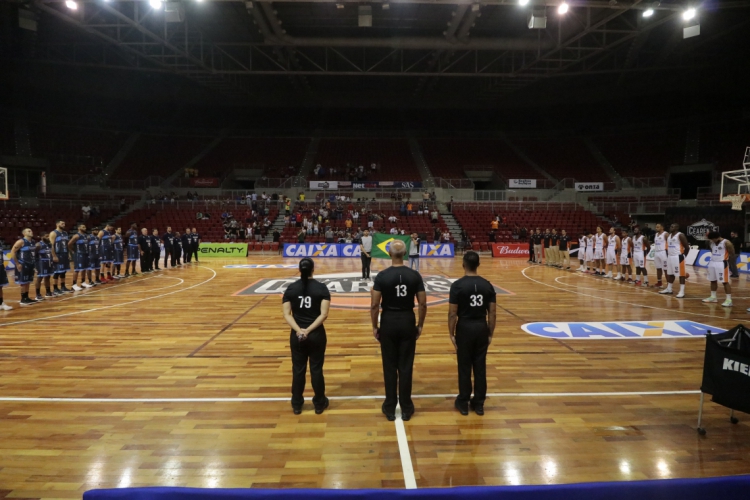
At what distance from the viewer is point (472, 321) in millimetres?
4102

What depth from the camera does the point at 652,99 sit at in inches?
1356

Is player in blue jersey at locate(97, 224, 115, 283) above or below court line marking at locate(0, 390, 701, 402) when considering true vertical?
above

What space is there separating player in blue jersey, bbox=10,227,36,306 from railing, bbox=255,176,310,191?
2208 cm

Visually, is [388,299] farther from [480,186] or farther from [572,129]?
[572,129]

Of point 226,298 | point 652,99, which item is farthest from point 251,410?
point 652,99

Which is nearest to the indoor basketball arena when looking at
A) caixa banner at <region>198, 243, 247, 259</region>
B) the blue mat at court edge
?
the blue mat at court edge

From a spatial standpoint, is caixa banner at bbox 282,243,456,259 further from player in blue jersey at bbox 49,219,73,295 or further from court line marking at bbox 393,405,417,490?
court line marking at bbox 393,405,417,490

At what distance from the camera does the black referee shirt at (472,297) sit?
4.06 m

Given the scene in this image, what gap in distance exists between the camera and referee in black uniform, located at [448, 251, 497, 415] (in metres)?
4.07

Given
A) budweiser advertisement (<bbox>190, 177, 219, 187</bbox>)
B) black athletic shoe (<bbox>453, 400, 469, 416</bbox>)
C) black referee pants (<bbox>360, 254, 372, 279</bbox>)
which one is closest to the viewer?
black athletic shoe (<bbox>453, 400, 469, 416</bbox>)

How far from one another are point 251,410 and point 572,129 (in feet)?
135

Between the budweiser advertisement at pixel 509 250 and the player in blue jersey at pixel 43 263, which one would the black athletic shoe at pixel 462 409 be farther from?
the budweiser advertisement at pixel 509 250

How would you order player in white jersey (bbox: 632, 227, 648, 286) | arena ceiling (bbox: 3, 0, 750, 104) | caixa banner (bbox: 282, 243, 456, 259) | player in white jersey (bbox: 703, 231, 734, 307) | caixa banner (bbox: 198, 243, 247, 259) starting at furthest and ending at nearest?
caixa banner (bbox: 282, 243, 456, 259) < caixa banner (bbox: 198, 243, 247, 259) < arena ceiling (bbox: 3, 0, 750, 104) < player in white jersey (bbox: 632, 227, 648, 286) < player in white jersey (bbox: 703, 231, 734, 307)

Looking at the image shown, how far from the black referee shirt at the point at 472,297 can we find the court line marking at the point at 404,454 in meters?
1.19
